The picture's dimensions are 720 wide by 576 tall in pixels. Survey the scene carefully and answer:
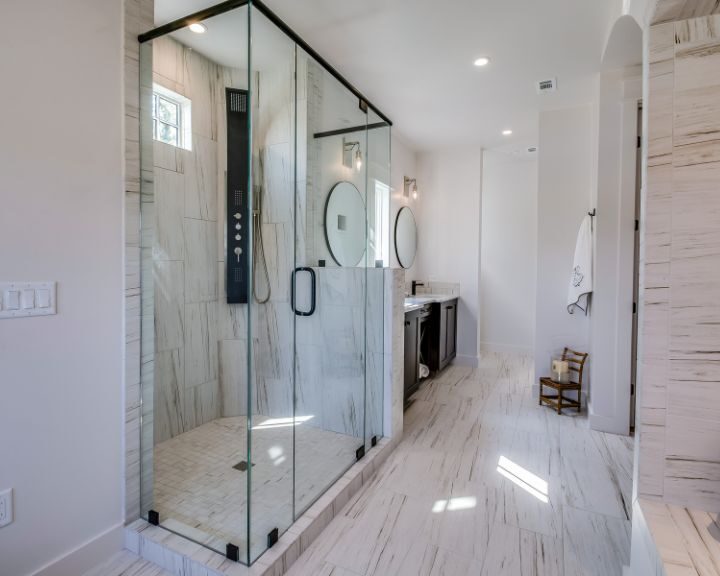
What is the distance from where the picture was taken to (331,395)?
2600 millimetres

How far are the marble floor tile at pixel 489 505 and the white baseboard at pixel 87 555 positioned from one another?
810mm

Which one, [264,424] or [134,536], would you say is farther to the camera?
[264,424]

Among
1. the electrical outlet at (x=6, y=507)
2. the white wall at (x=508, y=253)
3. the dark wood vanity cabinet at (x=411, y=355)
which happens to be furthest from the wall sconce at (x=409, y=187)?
the electrical outlet at (x=6, y=507)

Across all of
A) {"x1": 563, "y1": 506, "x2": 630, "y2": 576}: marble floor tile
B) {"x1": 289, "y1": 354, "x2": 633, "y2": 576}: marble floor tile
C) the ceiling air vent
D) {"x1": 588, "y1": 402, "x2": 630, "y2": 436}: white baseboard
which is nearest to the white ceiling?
the ceiling air vent

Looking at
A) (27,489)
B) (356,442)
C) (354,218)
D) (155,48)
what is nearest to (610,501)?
(356,442)

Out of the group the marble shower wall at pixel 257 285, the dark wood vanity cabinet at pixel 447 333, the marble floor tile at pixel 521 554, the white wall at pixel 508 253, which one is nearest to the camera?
the marble floor tile at pixel 521 554

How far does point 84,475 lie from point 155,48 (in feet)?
6.34

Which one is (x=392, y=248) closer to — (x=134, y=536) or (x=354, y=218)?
(x=354, y=218)

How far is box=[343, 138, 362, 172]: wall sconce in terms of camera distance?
2797 millimetres

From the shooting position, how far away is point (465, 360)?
4.95m

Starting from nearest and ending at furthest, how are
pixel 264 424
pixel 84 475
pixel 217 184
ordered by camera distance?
pixel 84 475, pixel 264 424, pixel 217 184

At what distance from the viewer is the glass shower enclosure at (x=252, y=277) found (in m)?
1.80

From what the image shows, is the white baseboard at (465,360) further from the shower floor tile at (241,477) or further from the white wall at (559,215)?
the shower floor tile at (241,477)

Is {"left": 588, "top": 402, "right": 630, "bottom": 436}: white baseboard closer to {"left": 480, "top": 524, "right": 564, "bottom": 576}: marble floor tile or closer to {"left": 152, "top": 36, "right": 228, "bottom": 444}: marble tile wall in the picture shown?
{"left": 480, "top": 524, "right": 564, "bottom": 576}: marble floor tile
